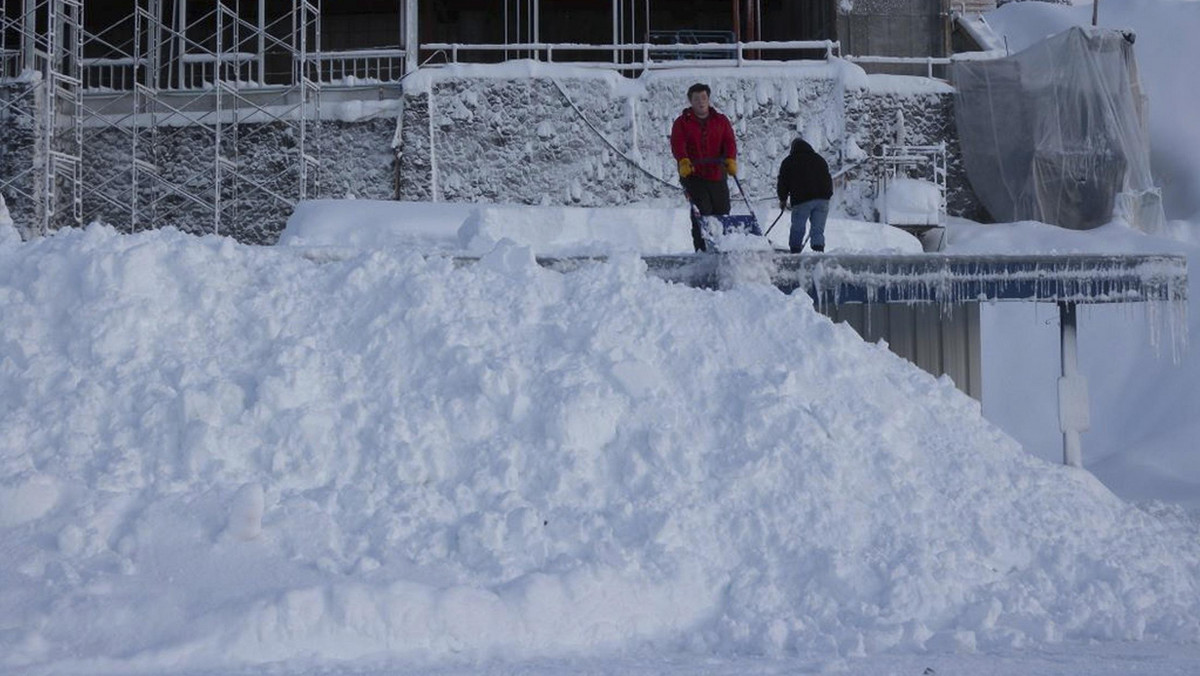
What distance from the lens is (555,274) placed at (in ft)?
28.0

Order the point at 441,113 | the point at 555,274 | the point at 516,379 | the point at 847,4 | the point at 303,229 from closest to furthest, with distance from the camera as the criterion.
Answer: the point at 516,379 → the point at 555,274 → the point at 303,229 → the point at 441,113 → the point at 847,4

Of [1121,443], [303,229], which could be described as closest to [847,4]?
[1121,443]

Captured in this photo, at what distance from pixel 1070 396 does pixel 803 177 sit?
2589 millimetres

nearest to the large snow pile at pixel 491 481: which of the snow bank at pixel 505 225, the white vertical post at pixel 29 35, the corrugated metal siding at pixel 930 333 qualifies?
the corrugated metal siding at pixel 930 333

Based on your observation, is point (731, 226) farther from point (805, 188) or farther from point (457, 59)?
point (457, 59)

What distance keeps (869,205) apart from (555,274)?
29.2ft

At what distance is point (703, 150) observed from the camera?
9.83 m

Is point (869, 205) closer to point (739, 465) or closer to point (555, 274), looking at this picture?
point (555, 274)

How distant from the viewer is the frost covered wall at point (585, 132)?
54.0ft

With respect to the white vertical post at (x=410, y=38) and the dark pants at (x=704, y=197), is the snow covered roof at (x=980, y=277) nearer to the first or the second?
the dark pants at (x=704, y=197)

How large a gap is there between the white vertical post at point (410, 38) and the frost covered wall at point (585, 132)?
37 centimetres

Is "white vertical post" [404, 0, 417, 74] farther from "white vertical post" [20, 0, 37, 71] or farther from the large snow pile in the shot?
the large snow pile

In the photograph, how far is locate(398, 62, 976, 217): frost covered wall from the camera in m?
16.5

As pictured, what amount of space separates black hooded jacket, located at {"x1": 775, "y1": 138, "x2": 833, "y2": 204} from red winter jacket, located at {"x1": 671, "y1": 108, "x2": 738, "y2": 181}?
0.47m
